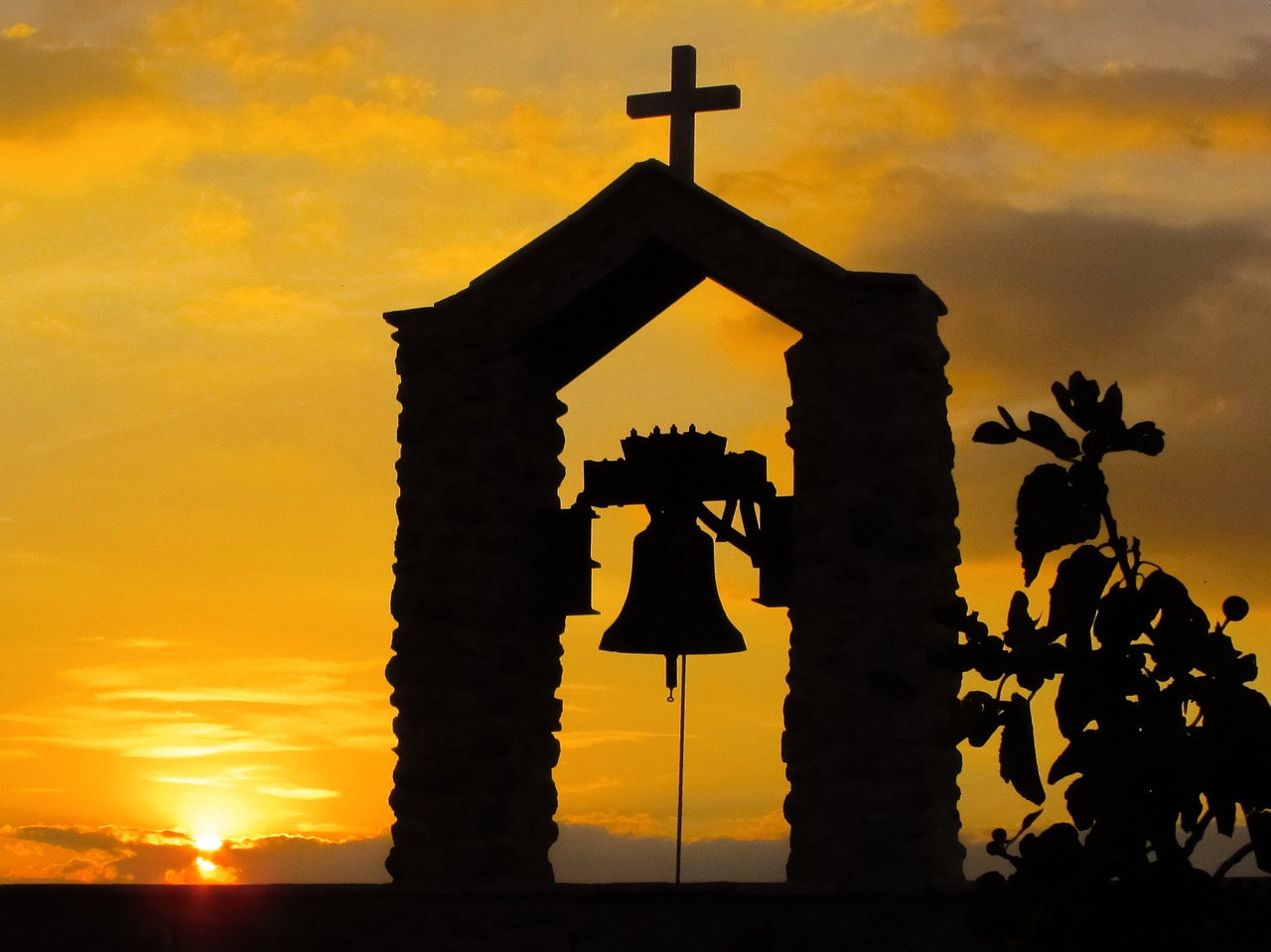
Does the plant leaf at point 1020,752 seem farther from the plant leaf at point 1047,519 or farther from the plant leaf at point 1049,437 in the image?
the plant leaf at point 1049,437

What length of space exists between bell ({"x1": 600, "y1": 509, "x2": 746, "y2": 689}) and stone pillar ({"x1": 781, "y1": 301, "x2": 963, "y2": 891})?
0.44m

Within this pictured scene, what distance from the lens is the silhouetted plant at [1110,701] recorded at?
339 centimetres

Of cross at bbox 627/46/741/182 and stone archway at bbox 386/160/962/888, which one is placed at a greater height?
cross at bbox 627/46/741/182

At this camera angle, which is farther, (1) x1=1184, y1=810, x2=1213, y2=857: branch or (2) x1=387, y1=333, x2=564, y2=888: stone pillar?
(2) x1=387, y1=333, x2=564, y2=888: stone pillar

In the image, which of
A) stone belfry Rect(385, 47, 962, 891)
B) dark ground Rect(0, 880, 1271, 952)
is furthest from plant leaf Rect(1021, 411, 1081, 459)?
stone belfry Rect(385, 47, 962, 891)

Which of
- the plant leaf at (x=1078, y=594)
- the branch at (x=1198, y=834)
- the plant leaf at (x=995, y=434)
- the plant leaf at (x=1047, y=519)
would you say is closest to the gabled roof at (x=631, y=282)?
the plant leaf at (x=995, y=434)

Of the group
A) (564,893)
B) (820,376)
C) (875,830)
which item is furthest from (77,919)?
(820,376)

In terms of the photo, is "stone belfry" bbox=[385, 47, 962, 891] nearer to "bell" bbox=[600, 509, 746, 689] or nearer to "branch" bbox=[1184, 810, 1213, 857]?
"bell" bbox=[600, 509, 746, 689]

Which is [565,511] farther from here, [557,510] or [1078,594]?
[1078,594]

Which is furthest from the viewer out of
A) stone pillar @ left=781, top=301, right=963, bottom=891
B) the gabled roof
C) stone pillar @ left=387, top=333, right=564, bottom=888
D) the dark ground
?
stone pillar @ left=387, top=333, right=564, bottom=888

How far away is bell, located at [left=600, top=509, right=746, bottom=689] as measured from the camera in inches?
305

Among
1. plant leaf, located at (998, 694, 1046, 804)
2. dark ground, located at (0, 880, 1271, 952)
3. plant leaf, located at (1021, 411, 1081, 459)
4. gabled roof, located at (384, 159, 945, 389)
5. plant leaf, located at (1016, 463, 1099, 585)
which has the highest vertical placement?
gabled roof, located at (384, 159, 945, 389)

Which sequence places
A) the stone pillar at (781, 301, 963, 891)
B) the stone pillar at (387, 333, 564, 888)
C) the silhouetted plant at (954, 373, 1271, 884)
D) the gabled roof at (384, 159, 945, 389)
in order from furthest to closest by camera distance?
the stone pillar at (387, 333, 564, 888) → the gabled roof at (384, 159, 945, 389) → the stone pillar at (781, 301, 963, 891) → the silhouetted plant at (954, 373, 1271, 884)

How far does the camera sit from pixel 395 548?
26.7 ft
